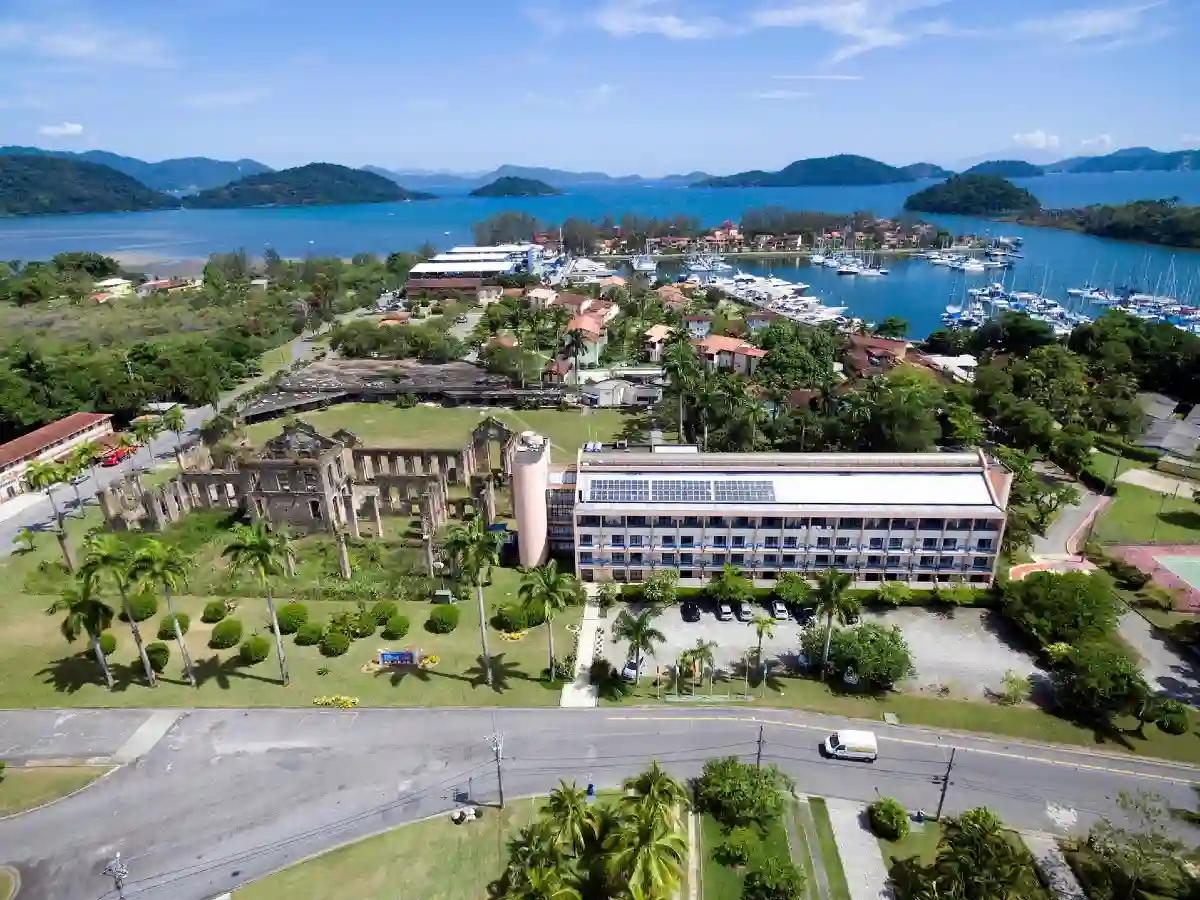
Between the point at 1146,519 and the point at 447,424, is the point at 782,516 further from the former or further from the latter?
the point at 447,424

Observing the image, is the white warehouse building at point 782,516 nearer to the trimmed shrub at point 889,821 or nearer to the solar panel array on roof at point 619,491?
the solar panel array on roof at point 619,491

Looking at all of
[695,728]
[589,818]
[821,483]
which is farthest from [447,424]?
[589,818]

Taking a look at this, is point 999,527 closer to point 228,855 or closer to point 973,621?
point 973,621

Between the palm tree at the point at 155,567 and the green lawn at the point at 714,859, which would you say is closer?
the green lawn at the point at 714,859

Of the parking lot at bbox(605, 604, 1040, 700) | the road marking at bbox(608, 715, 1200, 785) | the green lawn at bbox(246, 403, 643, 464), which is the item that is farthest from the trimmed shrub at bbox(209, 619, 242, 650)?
the green lawn at bbox(246, 403, 643, 464)

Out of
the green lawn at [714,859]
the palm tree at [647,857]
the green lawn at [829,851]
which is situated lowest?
the green lawn at [829,851]

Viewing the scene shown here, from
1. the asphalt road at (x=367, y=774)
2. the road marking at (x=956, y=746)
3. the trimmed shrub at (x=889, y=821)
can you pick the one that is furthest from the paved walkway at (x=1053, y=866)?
the trimmed shrub at (x=889, y=821)

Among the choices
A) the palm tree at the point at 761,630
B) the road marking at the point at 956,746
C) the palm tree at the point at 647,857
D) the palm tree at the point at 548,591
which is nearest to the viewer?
the palm tree at the point at 647,857

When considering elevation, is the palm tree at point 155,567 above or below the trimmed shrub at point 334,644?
above
